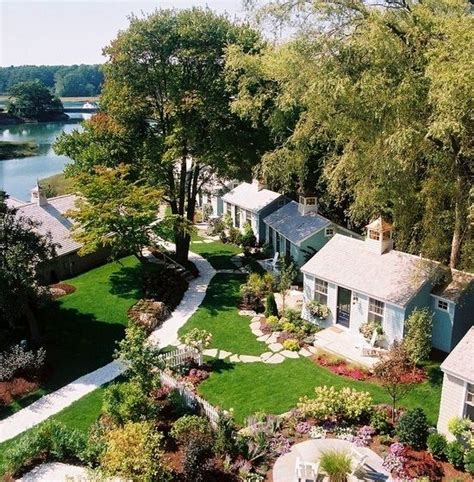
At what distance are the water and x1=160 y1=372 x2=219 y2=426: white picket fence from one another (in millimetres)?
32125

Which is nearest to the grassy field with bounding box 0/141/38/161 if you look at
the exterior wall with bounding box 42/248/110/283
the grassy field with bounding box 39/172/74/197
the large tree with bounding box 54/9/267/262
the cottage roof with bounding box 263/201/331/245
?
the grassy field with bounding box 39/172/74/197

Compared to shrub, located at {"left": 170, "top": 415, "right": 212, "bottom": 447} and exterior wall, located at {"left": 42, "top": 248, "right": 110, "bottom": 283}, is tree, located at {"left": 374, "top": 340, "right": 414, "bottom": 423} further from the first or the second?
exterior wall, located at {"left": 42, "top": 248, "right": 110, "bottom": 283}

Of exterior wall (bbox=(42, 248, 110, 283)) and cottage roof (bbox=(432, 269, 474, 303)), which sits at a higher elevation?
cottage roof (bbox=(432, 269, 474, 303))

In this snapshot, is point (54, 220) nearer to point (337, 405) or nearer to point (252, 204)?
point (252, 204)

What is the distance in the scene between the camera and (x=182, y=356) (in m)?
17.1

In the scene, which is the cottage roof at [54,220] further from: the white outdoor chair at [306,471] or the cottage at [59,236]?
the white outdoor chair at [306,471]

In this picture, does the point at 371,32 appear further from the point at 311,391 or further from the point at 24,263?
the point at 24,263

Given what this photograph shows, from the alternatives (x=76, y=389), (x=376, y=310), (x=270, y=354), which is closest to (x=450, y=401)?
(x=376, y=310)

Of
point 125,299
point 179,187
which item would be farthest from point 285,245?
point 125,299

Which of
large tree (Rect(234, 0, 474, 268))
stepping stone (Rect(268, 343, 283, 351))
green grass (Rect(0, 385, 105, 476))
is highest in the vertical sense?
large tree (Rect(234, 0, 474, 268))

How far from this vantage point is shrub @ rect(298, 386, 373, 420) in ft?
45.6

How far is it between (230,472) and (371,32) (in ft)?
44.4

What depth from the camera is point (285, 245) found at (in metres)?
26.7

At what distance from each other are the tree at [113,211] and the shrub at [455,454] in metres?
15.3
